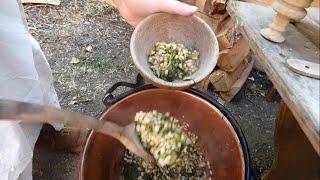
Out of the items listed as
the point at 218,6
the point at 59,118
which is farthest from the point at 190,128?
the point at 59,118

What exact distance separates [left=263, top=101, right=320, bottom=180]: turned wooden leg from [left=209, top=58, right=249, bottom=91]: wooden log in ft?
1.99

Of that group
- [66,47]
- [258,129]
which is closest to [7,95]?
[66,47]

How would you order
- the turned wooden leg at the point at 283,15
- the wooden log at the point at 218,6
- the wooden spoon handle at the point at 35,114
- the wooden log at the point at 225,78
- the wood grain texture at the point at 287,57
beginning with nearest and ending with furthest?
1. the wooden spoon handle at the point at 35,114
2. the wood grain texture at the point at 287,57
3. the turned wooden leg at the point at 283,15
4. the wooden log at the point at 218,6
5. the wooden log at the point at 225,78

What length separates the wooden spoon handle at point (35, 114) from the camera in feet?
2.32

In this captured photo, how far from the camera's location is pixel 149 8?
4.47 ft

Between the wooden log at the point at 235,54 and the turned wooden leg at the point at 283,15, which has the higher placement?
the turned wooden leg at the point at 283,15

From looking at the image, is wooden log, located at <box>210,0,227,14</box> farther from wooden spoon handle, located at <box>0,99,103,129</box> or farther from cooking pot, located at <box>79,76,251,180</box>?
wooden spoon handle, located at <box>0,99,103,129</box>

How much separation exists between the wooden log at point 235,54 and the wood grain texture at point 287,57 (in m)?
0.77

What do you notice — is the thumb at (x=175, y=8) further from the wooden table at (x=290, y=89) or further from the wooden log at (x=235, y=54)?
the wooden log at (x=235, y=54)

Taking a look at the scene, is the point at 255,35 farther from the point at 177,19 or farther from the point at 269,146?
the point at 269,146

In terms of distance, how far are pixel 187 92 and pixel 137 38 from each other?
0.29 meters

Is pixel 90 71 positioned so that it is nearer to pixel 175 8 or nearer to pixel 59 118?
pixel 175 8

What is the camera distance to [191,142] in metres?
1.56

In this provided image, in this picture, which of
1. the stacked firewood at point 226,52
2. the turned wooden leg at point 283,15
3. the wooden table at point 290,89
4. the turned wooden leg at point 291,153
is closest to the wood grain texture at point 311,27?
the wooden table at point 290,89
